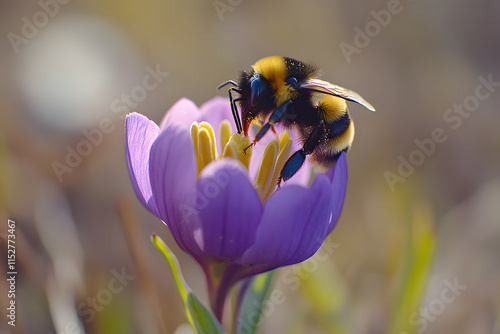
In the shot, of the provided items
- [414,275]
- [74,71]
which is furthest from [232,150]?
[74,71]

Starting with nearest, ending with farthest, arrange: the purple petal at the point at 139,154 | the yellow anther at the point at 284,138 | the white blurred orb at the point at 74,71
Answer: the purple petal at the point at 139,154 < the yellow anther at the point at 284,138 < the white blurred orb at the point at 74,71

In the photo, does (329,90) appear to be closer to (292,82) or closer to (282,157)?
(292,82)

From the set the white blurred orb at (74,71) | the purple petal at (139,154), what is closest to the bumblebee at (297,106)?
the purple petal at (139,154)

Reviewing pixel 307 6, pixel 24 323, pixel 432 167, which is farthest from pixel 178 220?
pixel 307 6

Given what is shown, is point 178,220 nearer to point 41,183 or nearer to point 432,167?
point 41,183

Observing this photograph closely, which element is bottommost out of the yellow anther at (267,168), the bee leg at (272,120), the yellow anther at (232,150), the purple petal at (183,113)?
the yellow anther at (267,168)

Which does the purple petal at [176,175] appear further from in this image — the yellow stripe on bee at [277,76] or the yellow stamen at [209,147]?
the yellow stripe on bee at [277,76]
